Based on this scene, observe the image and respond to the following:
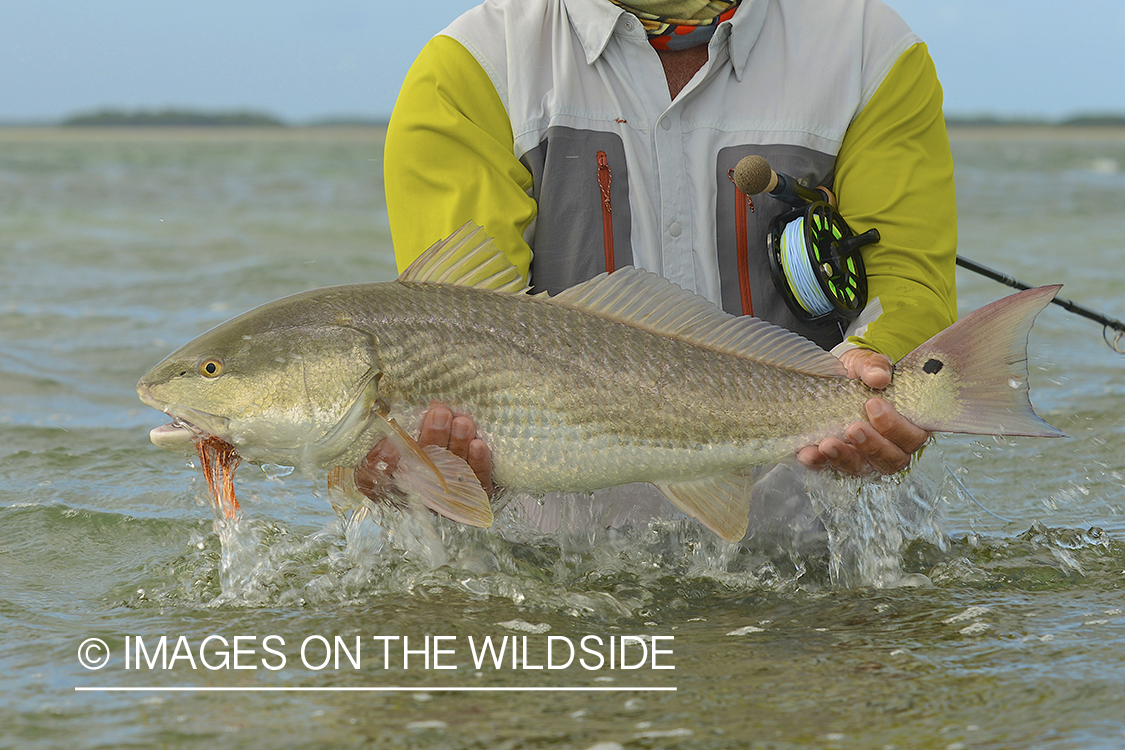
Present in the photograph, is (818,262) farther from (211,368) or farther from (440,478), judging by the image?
(211,368)

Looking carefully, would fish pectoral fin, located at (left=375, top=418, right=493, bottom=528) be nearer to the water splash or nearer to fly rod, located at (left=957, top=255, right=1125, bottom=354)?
the water splash

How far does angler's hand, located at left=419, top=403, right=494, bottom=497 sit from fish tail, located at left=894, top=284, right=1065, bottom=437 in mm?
1186

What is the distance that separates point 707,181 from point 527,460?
1285 millimetres

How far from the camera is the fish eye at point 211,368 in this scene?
3.02 meters

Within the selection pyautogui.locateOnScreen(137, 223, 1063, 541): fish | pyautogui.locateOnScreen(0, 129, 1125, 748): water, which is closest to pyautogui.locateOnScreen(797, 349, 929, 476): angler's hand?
pyautogui.locateOnScreen(137, 223, 1063, 541): fish

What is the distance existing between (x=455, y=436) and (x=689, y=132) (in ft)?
4.79

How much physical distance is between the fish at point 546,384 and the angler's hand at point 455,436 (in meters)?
0.03

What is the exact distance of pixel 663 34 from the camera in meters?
3.97

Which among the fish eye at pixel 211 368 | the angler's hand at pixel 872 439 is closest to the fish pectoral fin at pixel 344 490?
the fish eye at pixel 211 368

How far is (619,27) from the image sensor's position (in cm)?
395

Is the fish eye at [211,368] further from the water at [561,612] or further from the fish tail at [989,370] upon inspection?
the fish tail at [989,370]

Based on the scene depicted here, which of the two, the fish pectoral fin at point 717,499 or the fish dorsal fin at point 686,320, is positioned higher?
the fish dorsal fin at point 686,320

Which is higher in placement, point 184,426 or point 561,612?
point 184,426

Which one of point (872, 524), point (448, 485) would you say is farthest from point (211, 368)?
point (872, 524)
